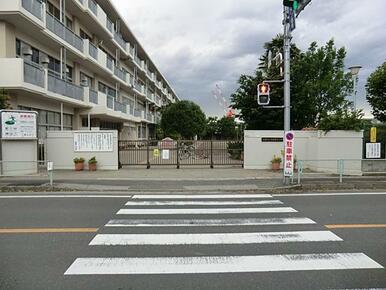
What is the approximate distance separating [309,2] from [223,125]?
85.1 m

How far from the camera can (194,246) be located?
575 centimetres

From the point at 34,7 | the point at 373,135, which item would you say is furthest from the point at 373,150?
the point at 34,7

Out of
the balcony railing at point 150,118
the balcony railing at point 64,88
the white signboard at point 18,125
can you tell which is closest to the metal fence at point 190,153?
the white signboard at point 18,125

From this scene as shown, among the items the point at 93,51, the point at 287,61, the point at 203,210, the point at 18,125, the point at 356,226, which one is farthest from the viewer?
the point at 93,51

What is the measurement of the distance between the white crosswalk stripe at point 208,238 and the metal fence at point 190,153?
381 inches

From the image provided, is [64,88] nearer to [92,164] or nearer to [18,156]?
[92,164]

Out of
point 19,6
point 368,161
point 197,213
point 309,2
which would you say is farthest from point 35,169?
point 368,161

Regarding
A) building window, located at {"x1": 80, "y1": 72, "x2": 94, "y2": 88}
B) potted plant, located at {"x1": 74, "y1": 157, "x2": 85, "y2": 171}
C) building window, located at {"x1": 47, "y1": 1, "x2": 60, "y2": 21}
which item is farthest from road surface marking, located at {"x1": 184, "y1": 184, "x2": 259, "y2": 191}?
building window, located at {"x1": 80, "y1": 72, "x2": 94, "y2": 88}

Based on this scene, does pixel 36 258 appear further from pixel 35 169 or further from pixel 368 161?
pixel 368 161

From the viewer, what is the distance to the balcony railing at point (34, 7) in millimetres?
16812

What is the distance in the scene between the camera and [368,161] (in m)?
15.8

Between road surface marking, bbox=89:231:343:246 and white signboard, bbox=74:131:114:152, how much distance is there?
38.5 ft

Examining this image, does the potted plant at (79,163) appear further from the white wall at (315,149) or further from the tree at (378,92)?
the tree at (378,92)

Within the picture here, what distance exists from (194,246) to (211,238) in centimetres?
56
